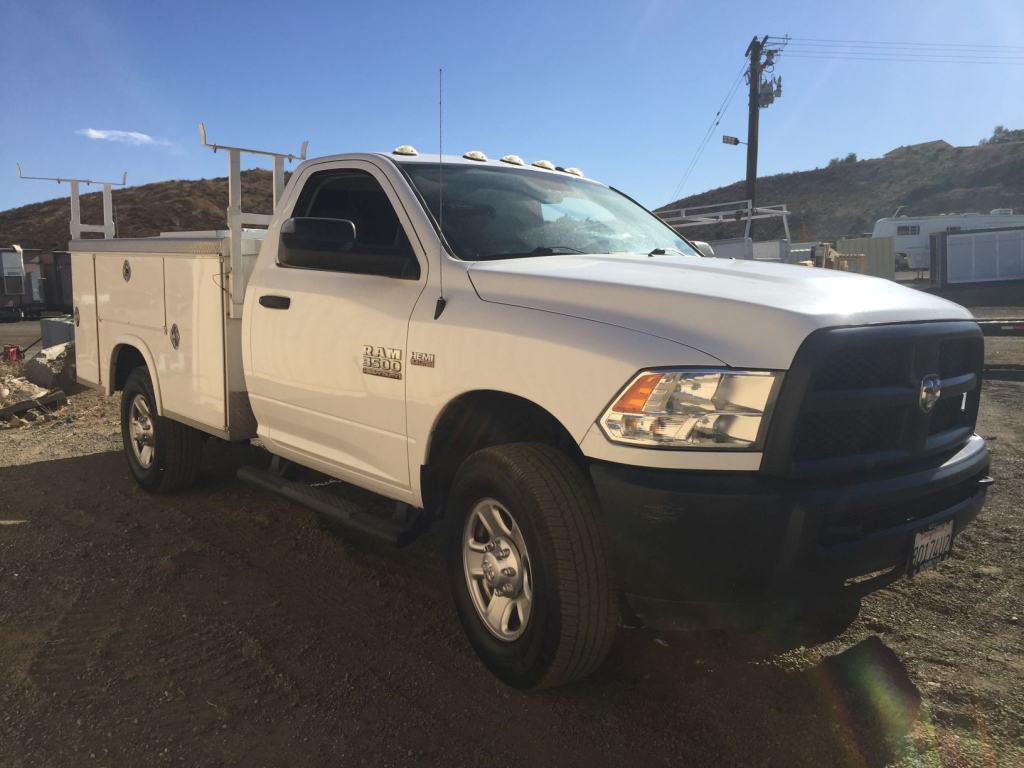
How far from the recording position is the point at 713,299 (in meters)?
2.80

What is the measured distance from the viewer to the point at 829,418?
2.75m

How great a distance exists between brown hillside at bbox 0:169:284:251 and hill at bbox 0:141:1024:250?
0.06 meters

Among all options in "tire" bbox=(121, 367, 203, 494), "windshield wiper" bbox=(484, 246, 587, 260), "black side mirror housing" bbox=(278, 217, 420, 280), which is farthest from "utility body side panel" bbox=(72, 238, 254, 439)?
"windshield wiper" bbox=(484, 246, 587, 260)

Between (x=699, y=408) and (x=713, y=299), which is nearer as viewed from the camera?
(x=699, y=408)

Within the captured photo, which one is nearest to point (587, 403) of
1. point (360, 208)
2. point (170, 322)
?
point (360, 208)

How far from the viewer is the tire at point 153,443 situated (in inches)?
226

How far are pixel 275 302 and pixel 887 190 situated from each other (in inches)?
2923

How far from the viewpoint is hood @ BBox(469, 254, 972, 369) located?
2.68 meters

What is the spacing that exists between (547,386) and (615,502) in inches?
19.4

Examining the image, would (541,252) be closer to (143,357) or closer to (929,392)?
(929,392)

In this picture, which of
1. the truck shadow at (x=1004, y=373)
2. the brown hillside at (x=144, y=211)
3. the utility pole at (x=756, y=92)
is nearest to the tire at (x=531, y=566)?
the truck shadow at (x=1004, y=373)

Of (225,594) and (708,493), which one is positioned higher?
(708,493)

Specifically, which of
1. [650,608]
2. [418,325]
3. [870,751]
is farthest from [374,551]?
[870,751]

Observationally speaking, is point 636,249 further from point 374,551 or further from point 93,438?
point 93,438
